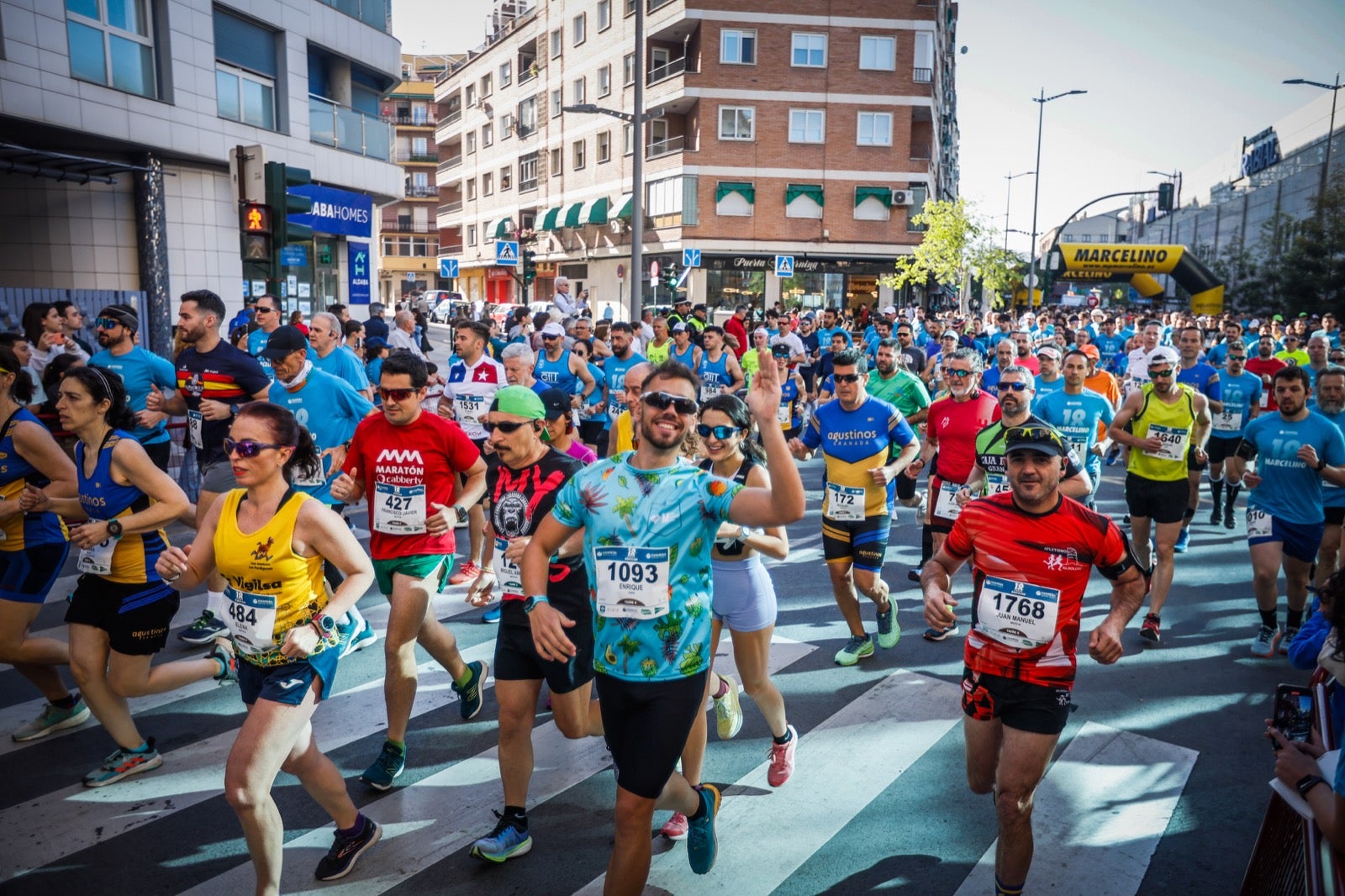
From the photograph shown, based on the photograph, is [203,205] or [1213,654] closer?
[1213,654]

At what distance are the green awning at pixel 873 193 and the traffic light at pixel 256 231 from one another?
3484 centimetres

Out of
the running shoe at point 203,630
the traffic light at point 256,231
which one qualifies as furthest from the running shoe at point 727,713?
the traffic light at point 256,231

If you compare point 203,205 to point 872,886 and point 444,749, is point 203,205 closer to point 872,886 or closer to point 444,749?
point 444,749

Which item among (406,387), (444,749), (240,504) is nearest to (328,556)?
(240,504)

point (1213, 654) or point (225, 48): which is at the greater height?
point (225, 48)

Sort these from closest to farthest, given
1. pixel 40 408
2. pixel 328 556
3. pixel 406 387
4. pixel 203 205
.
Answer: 1. pixel 328 556
2. pixel 406 387
3. pixel 40 408
4. pixel 203 205

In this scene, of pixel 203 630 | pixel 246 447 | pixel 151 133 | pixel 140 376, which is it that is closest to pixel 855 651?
pixel 246 447

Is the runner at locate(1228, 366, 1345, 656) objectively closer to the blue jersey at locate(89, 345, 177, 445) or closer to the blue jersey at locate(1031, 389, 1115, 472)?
the blue jersey at locate(1031, 389, 1115, 472)

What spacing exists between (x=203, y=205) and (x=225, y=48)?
326cm

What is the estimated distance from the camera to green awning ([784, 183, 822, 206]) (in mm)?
40031

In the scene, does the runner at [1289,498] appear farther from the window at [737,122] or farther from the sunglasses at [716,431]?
the window at [737,122]

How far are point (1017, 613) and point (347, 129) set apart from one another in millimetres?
21139

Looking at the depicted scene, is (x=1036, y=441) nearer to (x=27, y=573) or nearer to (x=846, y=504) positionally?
(x=846, y=504)

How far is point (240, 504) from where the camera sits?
3.68 metres
